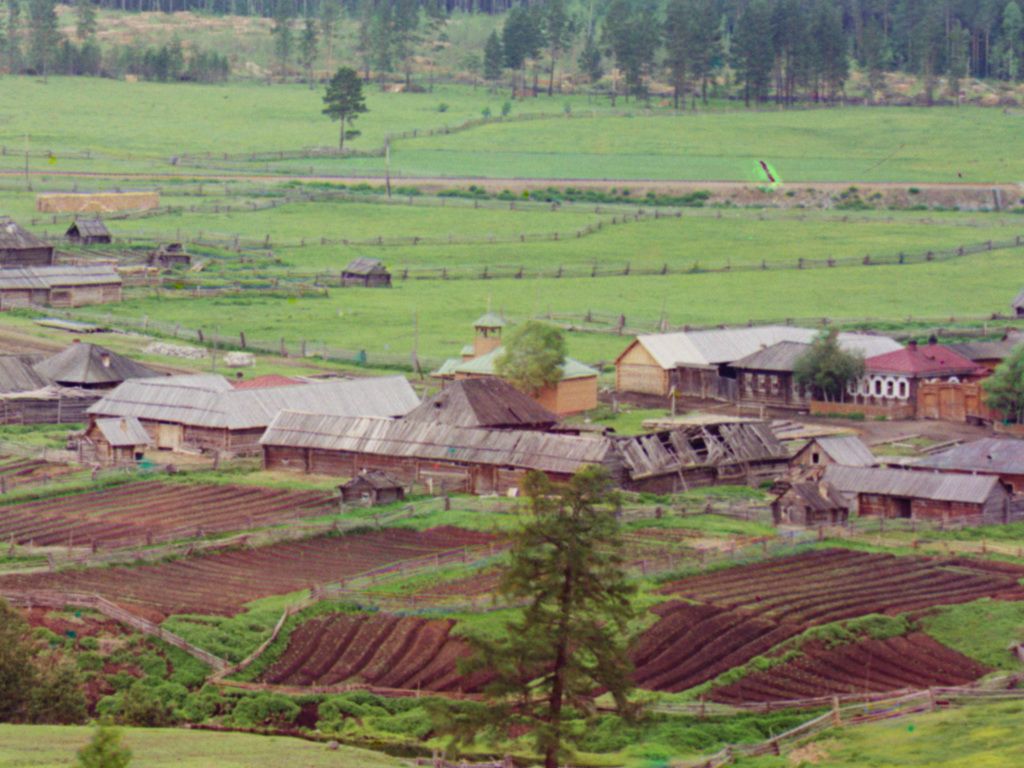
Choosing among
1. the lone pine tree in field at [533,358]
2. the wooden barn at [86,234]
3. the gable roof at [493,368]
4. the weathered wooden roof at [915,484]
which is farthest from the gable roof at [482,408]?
the wooden barn at [86,234]

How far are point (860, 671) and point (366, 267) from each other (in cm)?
6744

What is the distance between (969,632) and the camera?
172ft

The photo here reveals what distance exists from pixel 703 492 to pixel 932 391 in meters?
17.9

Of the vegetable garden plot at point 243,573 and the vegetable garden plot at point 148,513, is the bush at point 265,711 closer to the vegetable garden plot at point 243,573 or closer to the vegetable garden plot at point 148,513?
the vegetable garden plot at point 243,573

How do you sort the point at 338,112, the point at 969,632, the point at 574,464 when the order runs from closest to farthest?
the point at 969,632 < the point at 574,464 < the point at 338,112

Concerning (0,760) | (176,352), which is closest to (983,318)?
(176,352)

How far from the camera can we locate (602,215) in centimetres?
14012

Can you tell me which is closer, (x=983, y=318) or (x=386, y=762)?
(x=386, y=762)

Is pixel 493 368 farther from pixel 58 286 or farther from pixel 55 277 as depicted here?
pixel 55 277

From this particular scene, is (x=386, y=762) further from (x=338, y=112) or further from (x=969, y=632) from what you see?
(x=338, y=112)

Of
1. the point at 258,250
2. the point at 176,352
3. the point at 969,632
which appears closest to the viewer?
the point at 969,632

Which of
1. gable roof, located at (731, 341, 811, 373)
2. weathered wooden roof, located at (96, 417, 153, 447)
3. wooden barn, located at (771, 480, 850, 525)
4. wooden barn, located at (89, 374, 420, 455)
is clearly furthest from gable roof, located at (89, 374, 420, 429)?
wooden barn, located at (771, 480, 850, 525)

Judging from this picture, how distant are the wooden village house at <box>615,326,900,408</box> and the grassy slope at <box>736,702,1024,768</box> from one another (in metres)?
42.9

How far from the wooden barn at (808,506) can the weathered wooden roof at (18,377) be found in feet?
101
